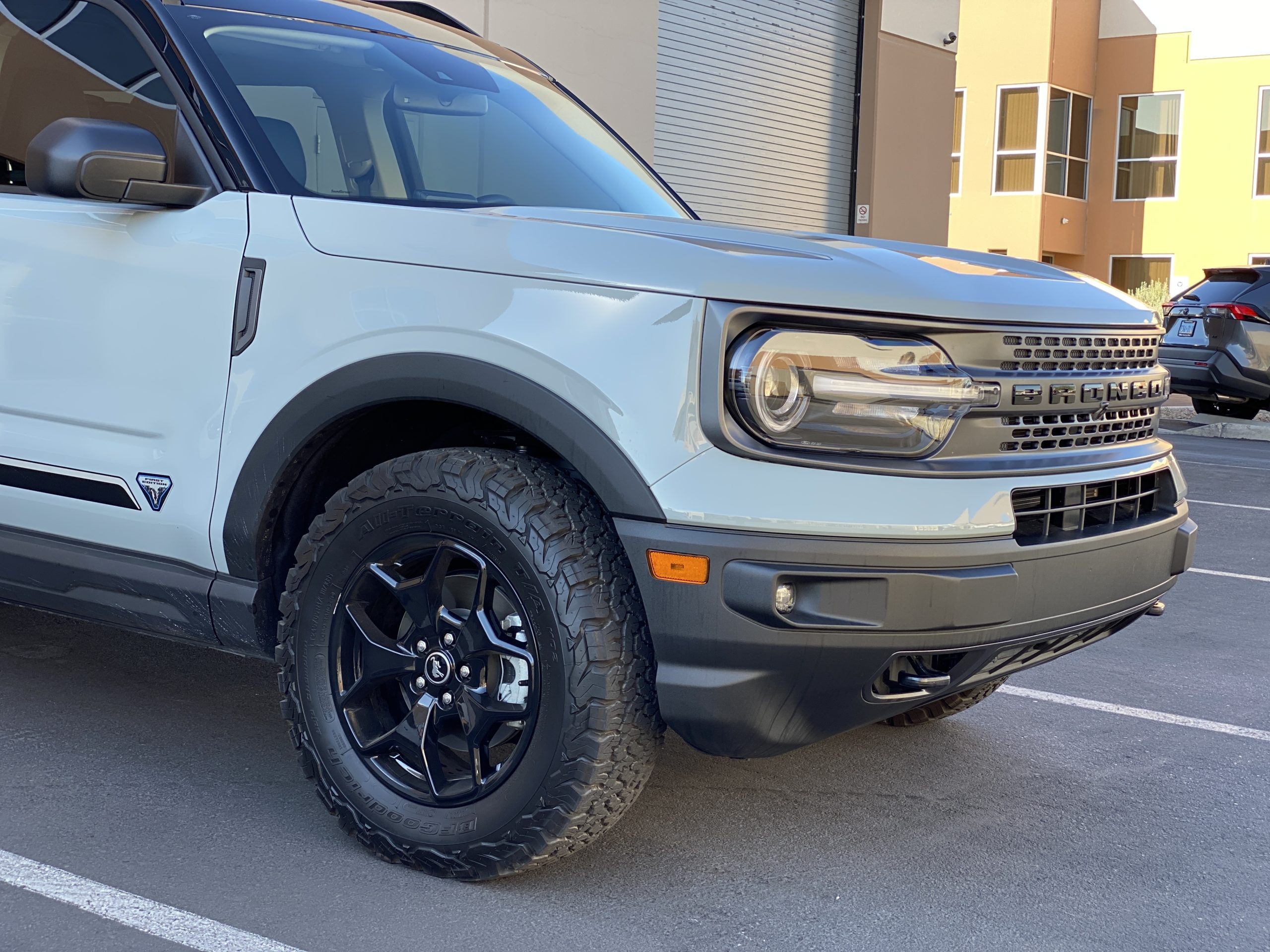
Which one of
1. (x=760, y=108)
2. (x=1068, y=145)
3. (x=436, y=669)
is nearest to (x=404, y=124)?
(x=436, y=669)

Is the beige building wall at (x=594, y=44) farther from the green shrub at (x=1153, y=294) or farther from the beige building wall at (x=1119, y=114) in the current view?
the beige building wall at (x=1119, y=114)

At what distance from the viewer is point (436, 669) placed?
2.93 m

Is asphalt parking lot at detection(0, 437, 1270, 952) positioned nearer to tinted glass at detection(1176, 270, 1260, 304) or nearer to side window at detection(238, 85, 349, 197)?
side window at detection(238, 85, 349, 197)

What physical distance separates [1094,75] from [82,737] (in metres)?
29.3

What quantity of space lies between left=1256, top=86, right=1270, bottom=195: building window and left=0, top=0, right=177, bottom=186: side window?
1084 inches

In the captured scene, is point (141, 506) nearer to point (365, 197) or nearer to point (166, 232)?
point (166, 232)

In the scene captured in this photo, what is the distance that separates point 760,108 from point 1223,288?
543cm

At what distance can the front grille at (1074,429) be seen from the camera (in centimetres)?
279

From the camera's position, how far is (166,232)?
10.4ft

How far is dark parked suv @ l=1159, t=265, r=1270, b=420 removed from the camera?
13.9m

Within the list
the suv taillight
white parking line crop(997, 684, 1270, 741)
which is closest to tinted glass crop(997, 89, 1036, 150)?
the suv taillight

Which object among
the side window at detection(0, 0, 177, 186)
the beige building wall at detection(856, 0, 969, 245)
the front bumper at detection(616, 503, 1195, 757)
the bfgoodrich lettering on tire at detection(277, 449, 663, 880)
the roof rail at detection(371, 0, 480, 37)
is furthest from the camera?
the beige building wall at detection(856, 0, 969, 245)

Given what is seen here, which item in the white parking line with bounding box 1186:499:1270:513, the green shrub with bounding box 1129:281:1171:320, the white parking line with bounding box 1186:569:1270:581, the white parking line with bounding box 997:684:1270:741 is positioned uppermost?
the green shrub with bounding box 1129:281:1171:320

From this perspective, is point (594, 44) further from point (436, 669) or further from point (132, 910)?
point (132, 910)
